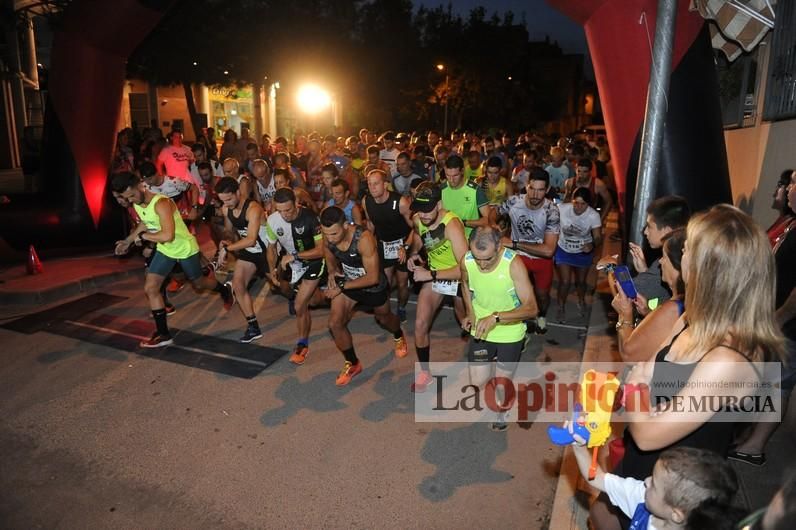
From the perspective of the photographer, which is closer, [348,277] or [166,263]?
[348,277]

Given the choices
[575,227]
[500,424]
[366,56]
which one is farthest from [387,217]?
[366,56]

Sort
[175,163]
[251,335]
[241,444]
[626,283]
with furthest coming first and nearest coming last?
[175,163] → [251,335] → [241,444] → [626,283]

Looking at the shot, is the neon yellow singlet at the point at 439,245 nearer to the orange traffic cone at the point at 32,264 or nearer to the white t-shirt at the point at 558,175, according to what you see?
the white t-shirt at the point at 558,175

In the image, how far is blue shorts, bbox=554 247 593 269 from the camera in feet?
22.9

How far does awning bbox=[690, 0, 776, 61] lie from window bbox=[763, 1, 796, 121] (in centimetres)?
22

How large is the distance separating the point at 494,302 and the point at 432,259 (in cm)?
149

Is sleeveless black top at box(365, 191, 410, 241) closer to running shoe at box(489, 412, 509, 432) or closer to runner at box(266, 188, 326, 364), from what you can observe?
runner at box(266, 188, 326, 364)

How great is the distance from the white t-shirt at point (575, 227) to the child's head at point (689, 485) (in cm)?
518

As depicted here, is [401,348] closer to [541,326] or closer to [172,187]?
[541,326]

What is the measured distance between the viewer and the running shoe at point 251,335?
6609 mm

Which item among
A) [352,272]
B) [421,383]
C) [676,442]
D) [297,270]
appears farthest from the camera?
[297,270]

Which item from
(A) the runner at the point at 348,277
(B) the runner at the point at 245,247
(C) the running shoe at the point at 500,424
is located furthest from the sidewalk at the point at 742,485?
(B) the runner at the point at 245,247

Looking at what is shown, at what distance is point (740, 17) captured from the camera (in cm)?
568

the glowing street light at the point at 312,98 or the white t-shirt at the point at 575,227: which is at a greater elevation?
the glowing street light at the point at 312,98
